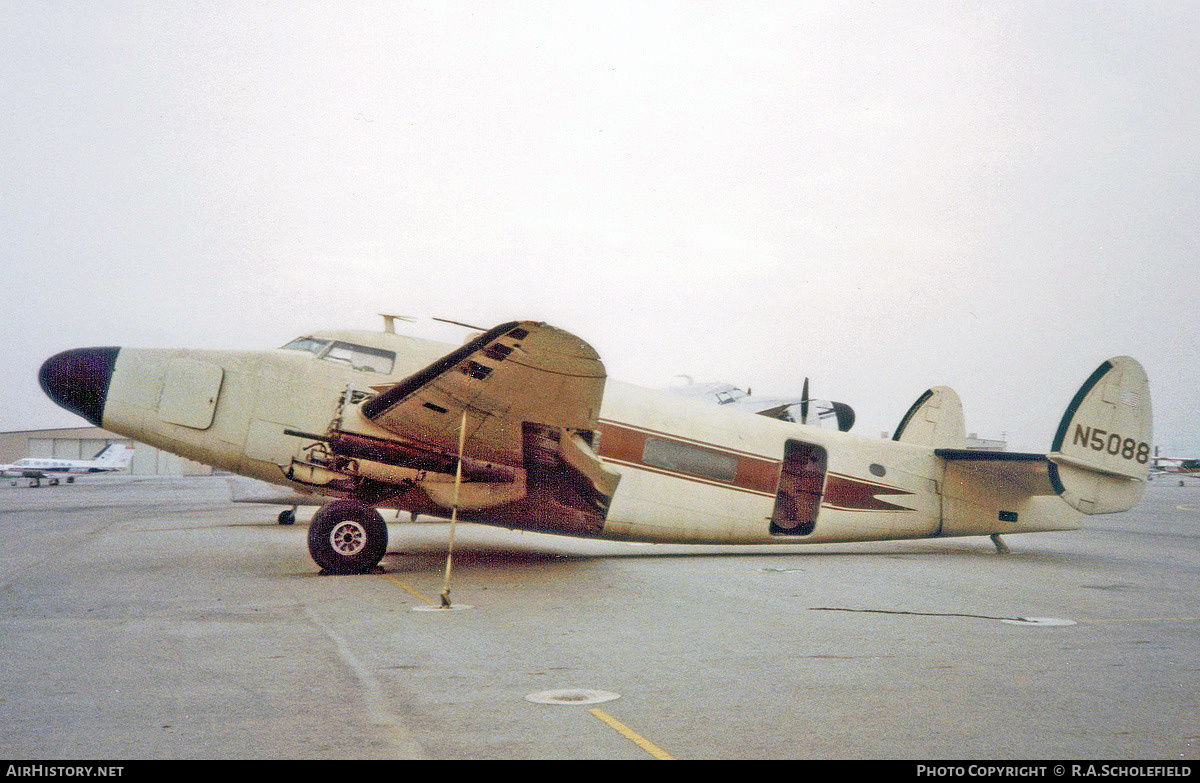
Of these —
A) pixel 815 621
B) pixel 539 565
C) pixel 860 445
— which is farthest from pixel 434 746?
pixel 860 445

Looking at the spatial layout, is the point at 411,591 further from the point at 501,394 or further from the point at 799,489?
the point at 799,489

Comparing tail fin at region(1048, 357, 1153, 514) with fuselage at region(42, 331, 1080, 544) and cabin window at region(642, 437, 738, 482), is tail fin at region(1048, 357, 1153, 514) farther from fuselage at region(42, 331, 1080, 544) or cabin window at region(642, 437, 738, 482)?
cabin window at region(642, 437, 738, 482)

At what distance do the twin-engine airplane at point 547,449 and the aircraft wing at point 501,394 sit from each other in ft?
0.08

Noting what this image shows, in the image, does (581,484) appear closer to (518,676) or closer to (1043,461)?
(518,676)

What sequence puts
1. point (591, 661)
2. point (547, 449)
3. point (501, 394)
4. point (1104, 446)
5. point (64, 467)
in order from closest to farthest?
point (591, 661), point (501, 394), point (547, 449), point (1104, 446), point (64, 467)

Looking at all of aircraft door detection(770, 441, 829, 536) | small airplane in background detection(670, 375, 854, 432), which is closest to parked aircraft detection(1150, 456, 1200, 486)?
small airplane in background detection(670, 375, 854, 432)

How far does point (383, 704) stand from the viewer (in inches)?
183

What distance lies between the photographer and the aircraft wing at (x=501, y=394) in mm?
8438

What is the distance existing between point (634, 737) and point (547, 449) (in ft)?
21.2

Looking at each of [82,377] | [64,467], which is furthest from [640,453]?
[64,467]

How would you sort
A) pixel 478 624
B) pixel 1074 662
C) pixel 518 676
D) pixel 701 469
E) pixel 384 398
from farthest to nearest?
1. pixel 701 469
2. pixel 384 398
3. pixel 478 624
4. pixel 1074 662
5. pixel 518 676

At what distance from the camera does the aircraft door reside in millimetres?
13031

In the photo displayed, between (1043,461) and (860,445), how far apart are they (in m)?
2.99

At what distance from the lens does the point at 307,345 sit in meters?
11.2
